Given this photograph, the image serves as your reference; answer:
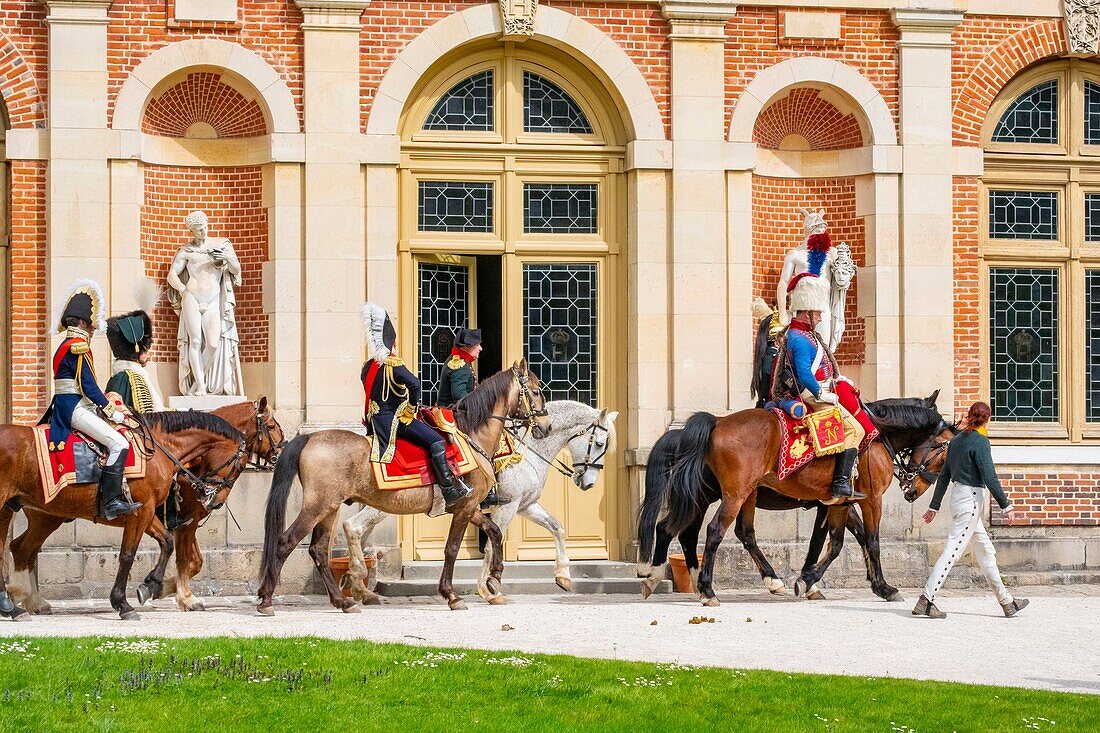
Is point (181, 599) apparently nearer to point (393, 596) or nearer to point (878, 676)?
point (393, 596)

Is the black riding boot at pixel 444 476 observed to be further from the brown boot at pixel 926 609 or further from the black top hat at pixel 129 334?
the brown boot at pixel 926 609

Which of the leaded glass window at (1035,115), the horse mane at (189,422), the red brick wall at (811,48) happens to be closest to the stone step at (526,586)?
the horse mane at (189,422)

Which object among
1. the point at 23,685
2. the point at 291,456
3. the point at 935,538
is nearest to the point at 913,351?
the point at 935,538

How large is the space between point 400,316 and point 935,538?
5646mm

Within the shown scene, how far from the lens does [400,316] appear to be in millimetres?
16469

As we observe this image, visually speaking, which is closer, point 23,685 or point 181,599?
point 23,685

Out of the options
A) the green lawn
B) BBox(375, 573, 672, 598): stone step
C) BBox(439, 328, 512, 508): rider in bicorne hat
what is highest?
BBox(439, 328, 512, 508): rider in bicorne hat

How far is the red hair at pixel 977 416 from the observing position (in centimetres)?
1296

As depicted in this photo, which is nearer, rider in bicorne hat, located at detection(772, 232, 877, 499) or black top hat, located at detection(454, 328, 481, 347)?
rider in bicorne hat, located at detection(772, 232, 877, 499)

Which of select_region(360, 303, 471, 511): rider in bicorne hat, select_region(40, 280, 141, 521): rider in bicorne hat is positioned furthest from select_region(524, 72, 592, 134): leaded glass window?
select_region(40, 280, 141, 521): rider in bicorne hat

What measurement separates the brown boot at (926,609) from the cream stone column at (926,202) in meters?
3.95

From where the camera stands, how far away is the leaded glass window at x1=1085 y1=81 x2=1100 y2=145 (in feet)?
58.2

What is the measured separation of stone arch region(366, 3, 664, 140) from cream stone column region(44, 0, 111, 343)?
8.28ft

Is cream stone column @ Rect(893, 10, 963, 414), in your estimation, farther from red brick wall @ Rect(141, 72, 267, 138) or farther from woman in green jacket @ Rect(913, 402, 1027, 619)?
red brick wall @ Rect(141, 72, 267, 138)
